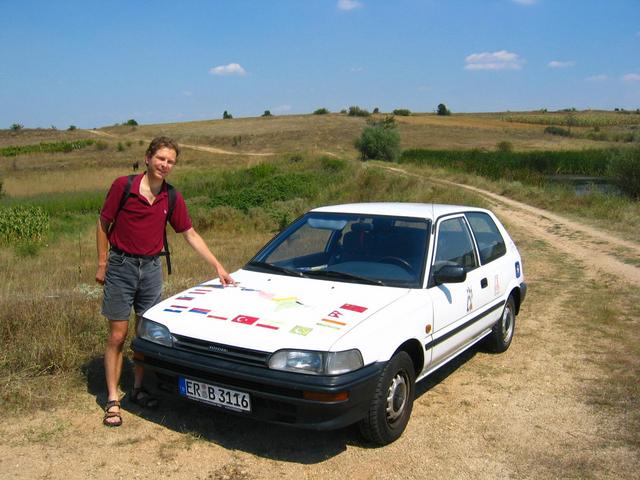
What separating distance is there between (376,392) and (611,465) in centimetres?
153

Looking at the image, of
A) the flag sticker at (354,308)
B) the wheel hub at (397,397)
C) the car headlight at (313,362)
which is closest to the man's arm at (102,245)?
the car headlight at (313,362)

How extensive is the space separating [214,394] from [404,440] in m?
1.32

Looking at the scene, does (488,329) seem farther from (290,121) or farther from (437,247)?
(290,121)

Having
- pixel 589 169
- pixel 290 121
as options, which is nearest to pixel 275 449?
pixel 589 169

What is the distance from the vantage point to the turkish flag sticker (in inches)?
150

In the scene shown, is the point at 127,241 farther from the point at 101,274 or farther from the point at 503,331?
the point at 503,331

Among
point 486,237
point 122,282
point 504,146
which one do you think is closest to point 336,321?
Result: point 122,282

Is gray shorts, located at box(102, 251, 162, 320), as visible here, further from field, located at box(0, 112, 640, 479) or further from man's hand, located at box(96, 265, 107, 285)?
field, located at box(0, 112, 640, 479)

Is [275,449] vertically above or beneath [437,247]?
beneath

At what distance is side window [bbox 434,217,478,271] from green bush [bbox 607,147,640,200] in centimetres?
2032

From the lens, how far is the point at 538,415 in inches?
178

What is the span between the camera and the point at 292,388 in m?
3.44

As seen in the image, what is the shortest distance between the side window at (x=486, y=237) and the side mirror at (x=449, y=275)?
43.6 inches

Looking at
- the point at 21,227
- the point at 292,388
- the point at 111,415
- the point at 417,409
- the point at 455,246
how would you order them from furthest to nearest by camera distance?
1. the point at 21,227
2. the point at 455,246
3. the point at 417,409
4. the point at 111,415
5. the point at 292,388
